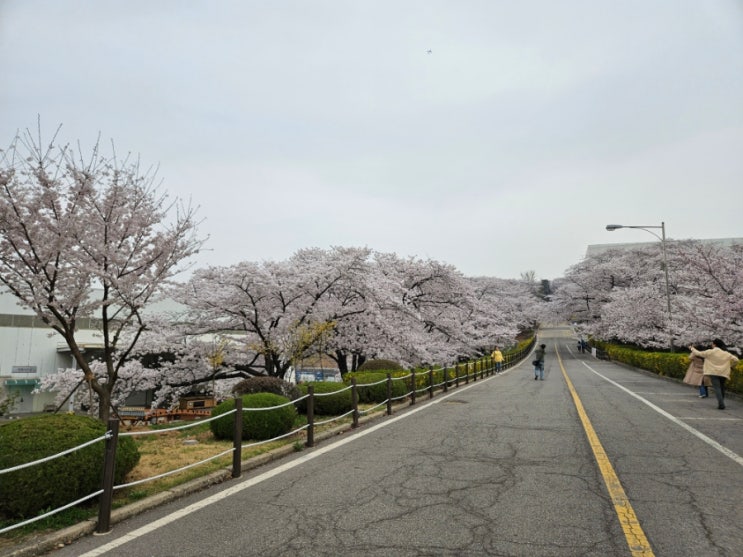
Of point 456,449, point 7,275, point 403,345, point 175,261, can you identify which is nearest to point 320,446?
point 456,449

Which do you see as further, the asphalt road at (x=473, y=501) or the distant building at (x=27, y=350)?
the distant building at (x=27, y=350)

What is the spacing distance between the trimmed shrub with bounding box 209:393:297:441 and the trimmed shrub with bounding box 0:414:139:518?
3.33m

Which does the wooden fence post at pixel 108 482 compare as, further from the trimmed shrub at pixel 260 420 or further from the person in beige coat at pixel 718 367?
the person in beige coat at pixel 718 367

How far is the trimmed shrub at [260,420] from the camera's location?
812 cm

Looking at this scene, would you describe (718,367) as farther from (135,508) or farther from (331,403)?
(135,508)

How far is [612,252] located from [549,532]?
63030 millimetres

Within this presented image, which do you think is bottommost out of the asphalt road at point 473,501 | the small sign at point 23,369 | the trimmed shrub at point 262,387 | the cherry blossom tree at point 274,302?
the small sign at point 23,369

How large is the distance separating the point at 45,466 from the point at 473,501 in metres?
4.15

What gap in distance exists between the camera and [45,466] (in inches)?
173

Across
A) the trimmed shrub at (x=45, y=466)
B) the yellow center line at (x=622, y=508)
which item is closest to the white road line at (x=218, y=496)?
the trimmed shrub at (x=45, y=466)

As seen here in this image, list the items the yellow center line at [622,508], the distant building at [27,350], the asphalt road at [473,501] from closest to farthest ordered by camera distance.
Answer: the yellow center line at [622,508]
the asphalt road at [473,501]
the distant building at [27,350]

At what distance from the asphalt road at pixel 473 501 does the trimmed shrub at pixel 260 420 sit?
104 cm

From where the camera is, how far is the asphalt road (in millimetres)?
3787

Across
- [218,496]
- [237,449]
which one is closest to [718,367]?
[237,449]
